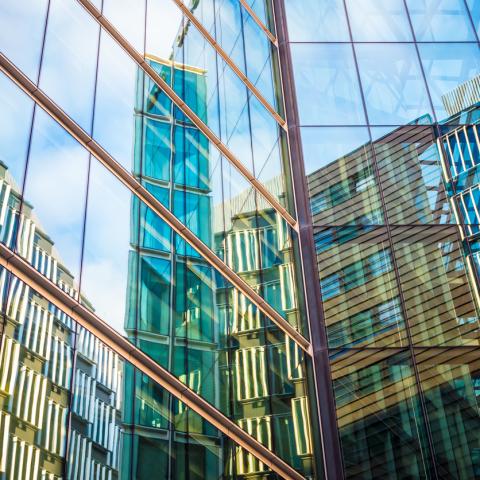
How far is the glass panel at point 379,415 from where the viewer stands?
48.1ft

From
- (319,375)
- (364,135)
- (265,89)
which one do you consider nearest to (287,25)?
(265,89)

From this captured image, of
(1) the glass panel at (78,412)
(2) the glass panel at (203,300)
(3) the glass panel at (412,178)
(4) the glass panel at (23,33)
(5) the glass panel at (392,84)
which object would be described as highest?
(5) the glass panel at (392,84)

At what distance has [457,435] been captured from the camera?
14.7m

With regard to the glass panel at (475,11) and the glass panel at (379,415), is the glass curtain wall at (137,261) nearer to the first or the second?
the glass panel at (379,415)

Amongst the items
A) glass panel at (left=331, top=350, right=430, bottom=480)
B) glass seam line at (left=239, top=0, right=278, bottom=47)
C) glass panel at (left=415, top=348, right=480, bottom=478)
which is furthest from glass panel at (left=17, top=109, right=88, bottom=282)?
glass seam line at (left=239, top=0, right=278, bottom=47)

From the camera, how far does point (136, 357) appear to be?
1184 cm

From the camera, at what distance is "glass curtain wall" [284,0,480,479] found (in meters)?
15.1

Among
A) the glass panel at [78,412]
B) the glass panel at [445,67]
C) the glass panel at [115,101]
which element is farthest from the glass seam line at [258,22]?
the glass panel at [78,412]

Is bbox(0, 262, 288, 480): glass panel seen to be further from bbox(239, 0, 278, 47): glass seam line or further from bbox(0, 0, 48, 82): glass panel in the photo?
bbox(239, 0, 278, 47): glass seam line

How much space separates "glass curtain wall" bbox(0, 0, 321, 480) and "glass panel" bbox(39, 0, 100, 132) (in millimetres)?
33

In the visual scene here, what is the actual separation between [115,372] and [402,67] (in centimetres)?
1345

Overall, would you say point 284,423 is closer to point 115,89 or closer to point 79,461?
point 79,461

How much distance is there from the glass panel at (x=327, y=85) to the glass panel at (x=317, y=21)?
1.21 ft

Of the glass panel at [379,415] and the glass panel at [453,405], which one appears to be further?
the glass panel at [379,415]
